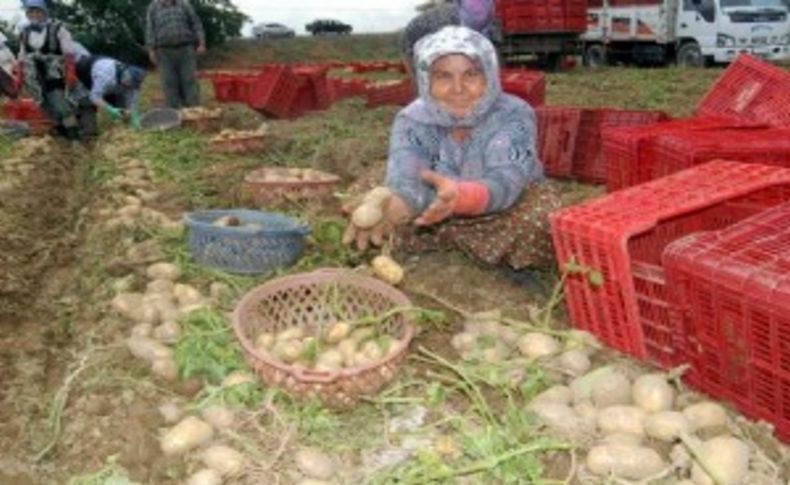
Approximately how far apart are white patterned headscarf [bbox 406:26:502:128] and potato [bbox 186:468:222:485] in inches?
76.5

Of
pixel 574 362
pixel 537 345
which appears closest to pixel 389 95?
pixel 537 345

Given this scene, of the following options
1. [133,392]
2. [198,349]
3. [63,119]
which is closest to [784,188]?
[198,349]

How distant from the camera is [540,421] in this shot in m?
2.72

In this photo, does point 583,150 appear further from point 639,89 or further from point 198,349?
point 639,89

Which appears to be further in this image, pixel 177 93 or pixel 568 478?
pixel 177 93

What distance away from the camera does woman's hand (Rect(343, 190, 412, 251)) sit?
3494mm

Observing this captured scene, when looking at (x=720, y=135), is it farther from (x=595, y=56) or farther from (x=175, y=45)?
(x=595, y=56)

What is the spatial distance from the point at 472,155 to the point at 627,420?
1.62m

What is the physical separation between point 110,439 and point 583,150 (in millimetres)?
4534

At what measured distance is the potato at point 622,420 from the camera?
2672mm

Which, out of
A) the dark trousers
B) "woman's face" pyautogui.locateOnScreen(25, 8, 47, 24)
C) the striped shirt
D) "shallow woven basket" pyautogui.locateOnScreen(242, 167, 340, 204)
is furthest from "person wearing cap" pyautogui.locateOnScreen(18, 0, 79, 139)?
"shallow woven basket" pyautogui.locateOnScreen(242, 167, 340, 204)

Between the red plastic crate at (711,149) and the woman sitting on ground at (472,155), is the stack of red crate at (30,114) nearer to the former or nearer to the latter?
the woman sitting on ground at (472,155)

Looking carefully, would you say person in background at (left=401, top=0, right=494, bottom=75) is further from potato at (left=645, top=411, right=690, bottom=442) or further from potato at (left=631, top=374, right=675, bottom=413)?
potato at (left=645, top=411, right=690, bottom=442)

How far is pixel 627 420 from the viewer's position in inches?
105
